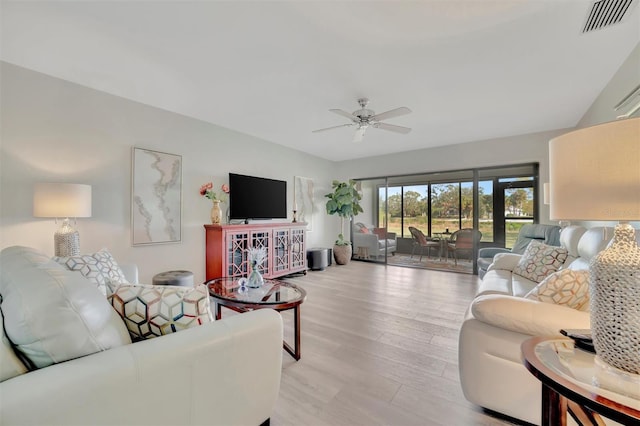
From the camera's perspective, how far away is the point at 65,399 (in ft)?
2.30

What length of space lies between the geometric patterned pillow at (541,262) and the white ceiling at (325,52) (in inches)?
69.0

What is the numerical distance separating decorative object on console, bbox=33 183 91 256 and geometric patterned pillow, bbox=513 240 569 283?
4467 mm

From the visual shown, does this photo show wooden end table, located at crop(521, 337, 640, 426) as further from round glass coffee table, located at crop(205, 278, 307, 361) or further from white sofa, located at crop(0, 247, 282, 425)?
round glass coffee table, located at crop(205, 278, 307, 361)

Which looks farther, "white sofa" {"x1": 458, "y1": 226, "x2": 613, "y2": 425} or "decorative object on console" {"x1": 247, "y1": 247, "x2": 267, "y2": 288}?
"decorative object on console" {"x1": 247, "y1": 247, "x2": 267, "y2": 288}

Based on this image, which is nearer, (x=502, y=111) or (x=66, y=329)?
(x=66, y=329)

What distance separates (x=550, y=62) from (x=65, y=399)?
145 inches

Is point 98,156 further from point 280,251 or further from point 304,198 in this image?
point 304,198

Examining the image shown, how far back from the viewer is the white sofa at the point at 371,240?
20.4 ft

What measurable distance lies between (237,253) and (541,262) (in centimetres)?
370

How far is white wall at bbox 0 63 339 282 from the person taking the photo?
2371mm

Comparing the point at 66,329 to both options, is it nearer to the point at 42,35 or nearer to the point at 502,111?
the point at 42,35

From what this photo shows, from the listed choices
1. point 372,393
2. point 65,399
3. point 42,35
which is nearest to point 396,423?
point 372,393

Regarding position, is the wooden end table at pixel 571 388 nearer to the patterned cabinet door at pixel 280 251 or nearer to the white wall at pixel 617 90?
the white wall at pixel 617 90

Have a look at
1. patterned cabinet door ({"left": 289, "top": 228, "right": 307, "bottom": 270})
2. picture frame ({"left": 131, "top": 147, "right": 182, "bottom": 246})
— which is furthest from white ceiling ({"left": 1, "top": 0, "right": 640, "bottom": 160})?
patterned cabinet door ({"left": 289, "top": 228, "right": 307, "bottom": 270})
